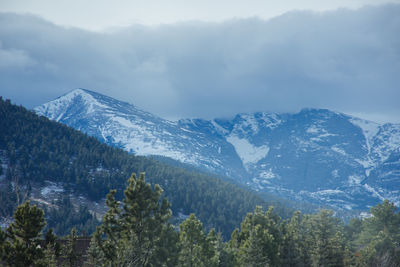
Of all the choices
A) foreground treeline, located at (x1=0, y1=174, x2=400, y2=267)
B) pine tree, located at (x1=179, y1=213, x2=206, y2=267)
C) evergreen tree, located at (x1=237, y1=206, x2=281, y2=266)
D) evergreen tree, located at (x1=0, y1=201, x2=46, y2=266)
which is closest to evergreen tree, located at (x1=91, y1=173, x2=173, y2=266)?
foreground treeline, located at (x1=0, y1=174, x2=400, y2=267)

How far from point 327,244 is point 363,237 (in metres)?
35.3

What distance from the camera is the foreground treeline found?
26172 mm

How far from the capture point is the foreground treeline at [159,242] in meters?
26.2

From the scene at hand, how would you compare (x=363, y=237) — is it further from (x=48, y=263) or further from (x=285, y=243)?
(x=48, y=263)

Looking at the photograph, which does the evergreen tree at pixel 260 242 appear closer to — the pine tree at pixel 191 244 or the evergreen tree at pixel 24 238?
the pine tree at pixel 191 244

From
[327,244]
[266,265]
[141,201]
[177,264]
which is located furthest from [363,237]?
[141,201]

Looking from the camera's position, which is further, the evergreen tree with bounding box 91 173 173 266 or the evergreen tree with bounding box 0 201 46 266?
the evergreen tree with bounding box 91 173 173 266

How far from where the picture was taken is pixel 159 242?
41062 millimetres

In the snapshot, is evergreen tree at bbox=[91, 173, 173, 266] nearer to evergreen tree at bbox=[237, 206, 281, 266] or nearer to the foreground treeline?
the foreground treeline

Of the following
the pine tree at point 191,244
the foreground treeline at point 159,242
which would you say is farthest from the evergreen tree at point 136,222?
the pine tree at point 191,244

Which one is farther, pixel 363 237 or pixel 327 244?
pixel 363 237

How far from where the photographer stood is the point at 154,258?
40656 millimetres

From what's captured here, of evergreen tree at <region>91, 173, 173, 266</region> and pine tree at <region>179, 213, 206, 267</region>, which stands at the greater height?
evergreen tree at <region>91, 173, 173, 266</region>

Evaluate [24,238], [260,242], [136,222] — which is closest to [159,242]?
[136,222]
